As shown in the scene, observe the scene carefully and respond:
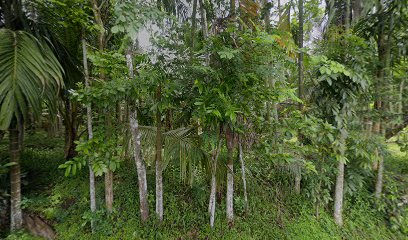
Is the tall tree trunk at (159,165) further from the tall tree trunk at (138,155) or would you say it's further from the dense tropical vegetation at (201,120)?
the tall tree trunk at (138,155)

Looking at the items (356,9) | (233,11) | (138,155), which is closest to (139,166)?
(138,155)

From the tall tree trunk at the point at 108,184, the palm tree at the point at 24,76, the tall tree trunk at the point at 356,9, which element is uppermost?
the tall tree trunk at the point at 356,9

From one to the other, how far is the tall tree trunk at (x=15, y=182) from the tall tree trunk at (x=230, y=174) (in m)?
2.26

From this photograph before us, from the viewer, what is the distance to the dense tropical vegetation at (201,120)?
2215mm

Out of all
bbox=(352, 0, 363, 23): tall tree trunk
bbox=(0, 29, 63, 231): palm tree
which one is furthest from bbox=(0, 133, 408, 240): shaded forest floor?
bbox=(352, 0, 363, 23): tall tree trunk

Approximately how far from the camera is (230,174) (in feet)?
9.14

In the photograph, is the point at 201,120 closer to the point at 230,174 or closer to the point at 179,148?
the point at 179,148

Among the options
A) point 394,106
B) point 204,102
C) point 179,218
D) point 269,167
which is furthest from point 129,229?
point 394,106

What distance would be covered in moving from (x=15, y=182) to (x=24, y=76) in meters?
1.26

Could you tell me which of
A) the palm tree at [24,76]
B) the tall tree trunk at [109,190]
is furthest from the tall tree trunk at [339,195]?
the palm tree at [24,76]

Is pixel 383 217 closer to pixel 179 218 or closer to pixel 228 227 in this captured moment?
pixel 228 227

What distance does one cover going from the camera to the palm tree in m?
2.09

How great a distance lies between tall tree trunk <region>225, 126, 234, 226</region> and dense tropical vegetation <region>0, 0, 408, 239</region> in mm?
16

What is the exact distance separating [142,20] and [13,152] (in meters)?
2.07
